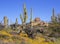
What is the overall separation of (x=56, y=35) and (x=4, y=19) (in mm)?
9794

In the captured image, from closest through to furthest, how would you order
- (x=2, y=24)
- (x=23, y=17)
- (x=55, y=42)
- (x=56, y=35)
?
1. (x=55, y=42)
2. (x=56, y=35)
3. (x=23, y=17)
4. (x=2, y=24)


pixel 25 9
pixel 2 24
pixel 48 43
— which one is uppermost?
pixel 25 9

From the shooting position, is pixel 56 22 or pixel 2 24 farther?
pixel 56 22

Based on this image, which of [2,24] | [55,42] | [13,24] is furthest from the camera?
[13,24]

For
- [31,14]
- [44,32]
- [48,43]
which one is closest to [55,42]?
[48,43]

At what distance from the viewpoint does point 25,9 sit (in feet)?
92.0

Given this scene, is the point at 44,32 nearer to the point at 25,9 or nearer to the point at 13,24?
the point at 25,9

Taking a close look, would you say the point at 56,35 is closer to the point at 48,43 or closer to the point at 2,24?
the point at 48,43

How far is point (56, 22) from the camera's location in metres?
36.7

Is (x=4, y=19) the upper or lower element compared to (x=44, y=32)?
upper

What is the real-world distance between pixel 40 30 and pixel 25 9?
395 centimetres

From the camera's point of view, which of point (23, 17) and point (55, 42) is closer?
point (55, 42)

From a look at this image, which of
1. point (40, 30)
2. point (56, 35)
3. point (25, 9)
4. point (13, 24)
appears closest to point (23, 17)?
point (25, 9)

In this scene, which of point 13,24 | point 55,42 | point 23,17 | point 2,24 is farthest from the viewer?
point 13,24
